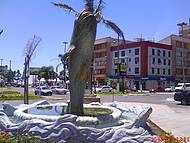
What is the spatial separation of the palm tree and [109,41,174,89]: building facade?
7390cm

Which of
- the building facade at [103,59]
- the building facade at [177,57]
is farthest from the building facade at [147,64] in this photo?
the building facade at [103,59]

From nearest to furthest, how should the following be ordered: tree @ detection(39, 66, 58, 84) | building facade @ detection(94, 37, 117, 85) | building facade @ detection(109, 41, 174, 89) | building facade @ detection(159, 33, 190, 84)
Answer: building facade @ detection(109, 41, 174, 89) < building facade @ detection(159, 33, 190, 84) < building facade @ detection(94, 37, 117, 85) < tree @ detection(39, 66, 58, 84)

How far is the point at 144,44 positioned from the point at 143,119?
76.1 m

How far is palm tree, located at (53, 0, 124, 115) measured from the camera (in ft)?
38.2

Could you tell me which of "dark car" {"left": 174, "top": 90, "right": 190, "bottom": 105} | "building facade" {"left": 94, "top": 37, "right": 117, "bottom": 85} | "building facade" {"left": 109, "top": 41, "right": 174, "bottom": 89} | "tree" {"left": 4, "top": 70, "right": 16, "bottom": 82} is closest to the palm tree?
A: "dark car" {"left": 174, "top": 90, "right": 190, "bottom": 105}

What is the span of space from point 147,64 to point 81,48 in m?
77.3

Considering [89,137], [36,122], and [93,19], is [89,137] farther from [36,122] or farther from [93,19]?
[93,19]

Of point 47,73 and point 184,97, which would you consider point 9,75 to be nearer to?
point 47,73

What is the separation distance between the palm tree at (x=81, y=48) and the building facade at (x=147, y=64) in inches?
2909

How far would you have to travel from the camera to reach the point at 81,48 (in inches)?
459

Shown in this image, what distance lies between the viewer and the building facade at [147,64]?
87.8 meters

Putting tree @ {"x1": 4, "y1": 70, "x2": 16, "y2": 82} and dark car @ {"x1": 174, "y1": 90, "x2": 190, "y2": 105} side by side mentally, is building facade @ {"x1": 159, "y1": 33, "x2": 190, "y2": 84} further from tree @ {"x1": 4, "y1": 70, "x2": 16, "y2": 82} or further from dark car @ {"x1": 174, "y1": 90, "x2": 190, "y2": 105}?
tree @ {"x1": 4, "y1": 70, "x2": 16, "y2": 82}

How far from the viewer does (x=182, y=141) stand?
25.5 feet

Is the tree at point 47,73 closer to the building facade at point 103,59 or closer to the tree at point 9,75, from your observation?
the building facade at point 103,59
